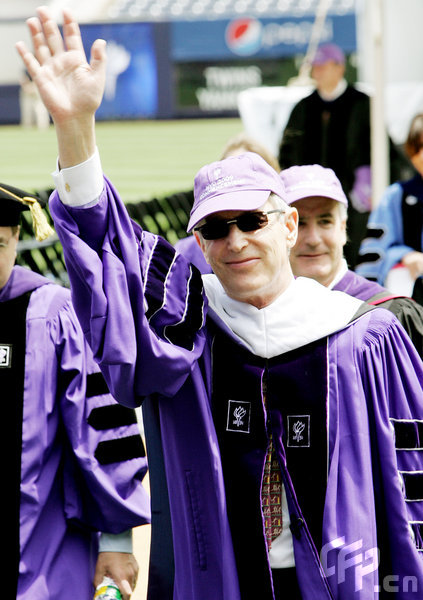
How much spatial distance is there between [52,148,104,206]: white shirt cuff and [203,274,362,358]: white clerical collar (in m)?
0.46

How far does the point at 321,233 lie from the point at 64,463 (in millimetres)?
1333

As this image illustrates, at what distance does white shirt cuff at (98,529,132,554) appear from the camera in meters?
3.15

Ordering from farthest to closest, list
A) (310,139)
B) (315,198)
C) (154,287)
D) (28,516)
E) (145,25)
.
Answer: (145,25)
(310,139)
(315,198)
(28,516)
(154,287)

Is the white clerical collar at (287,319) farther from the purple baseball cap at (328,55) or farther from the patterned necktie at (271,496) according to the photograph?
the purple baseball cap at (328,55)

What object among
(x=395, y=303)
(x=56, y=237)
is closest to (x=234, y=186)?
(x=395, y=303)

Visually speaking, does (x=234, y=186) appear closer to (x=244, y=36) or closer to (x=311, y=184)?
(x=311, y=184)

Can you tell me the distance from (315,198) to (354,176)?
550 centimetres

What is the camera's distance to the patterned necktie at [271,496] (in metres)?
2.48

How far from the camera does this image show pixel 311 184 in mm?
3846

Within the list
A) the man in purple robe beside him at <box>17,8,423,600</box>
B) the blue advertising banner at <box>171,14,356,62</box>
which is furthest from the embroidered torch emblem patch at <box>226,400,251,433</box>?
the blue advertising banner at <box>171,14,356,62</box>

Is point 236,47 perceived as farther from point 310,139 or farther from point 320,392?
point 320,392

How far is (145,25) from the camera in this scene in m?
36.6

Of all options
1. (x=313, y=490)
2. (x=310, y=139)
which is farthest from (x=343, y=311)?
(x=310, y=139)

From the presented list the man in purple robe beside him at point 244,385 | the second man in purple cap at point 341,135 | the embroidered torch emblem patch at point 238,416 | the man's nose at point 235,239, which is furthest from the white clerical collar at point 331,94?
the embroidered torch emblem patch at point 238,416
